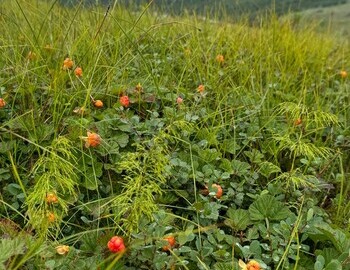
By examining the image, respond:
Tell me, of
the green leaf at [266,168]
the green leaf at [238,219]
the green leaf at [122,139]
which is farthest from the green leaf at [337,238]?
the green leaf at [122,139]

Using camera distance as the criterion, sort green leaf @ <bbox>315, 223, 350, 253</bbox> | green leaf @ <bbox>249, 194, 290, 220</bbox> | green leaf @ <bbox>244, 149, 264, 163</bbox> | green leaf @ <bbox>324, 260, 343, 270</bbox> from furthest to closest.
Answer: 1. green leaf @ <bbox>244, 149, 264, 163</bbox>
2. green leaf @ <bbox>249, 194, 290, 220</bbox>
3. green leaf @ <bbox>315, 223, 350, 253</bbox>
4. green leaf @ <bbox>324, 260, 343, 270</bbox>

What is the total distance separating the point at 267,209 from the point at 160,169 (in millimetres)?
431

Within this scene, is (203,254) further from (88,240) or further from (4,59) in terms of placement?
(4,59)

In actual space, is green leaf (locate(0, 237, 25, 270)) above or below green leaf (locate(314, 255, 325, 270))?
above

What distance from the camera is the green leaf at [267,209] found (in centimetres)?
168

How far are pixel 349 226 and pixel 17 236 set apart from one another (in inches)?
43.6

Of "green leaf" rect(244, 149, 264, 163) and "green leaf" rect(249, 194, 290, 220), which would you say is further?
"green leaf" rect(244, 149, 264, 163)

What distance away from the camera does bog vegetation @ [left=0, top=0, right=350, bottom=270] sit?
143 cm

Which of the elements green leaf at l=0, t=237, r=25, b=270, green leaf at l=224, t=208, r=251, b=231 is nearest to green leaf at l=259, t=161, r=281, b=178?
green leaf at l=224, t=208, r=251, b=231

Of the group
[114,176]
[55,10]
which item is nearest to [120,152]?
[114,176]

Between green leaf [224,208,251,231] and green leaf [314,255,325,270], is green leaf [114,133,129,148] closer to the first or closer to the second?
green leaf [224,208,251,231]

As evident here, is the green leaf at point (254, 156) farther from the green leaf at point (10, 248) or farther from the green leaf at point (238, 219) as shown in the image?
the green leaf at point (10, 248)

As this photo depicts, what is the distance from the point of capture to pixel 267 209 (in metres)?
1.71

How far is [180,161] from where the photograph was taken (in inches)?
70.1
